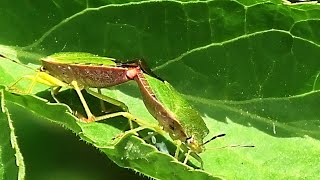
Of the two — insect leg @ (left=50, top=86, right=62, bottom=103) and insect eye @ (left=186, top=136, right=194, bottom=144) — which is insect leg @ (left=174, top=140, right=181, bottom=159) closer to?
insect eye @ (left=186, top=136, right=194, bottom=144)

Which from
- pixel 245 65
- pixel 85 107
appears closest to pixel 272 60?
pixel 245 65

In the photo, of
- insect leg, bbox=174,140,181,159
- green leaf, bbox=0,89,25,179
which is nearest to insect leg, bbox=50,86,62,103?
green leaf, bbox=0,89,25,179

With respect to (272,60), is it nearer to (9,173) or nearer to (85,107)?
(85,107)

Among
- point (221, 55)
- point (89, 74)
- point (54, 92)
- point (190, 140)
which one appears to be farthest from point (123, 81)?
point (221, 55)

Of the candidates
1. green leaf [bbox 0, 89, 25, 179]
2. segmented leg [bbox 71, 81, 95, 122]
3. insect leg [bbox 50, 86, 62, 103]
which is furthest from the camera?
insect leg [bbox 50, 86, 62, 103]

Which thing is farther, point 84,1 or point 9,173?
point 84,1

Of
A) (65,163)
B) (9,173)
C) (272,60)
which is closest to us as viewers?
(9,173)

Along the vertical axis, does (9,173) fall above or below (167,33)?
below

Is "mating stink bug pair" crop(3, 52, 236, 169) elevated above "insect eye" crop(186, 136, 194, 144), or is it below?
above

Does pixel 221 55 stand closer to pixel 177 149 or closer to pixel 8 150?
pixel 177 149
